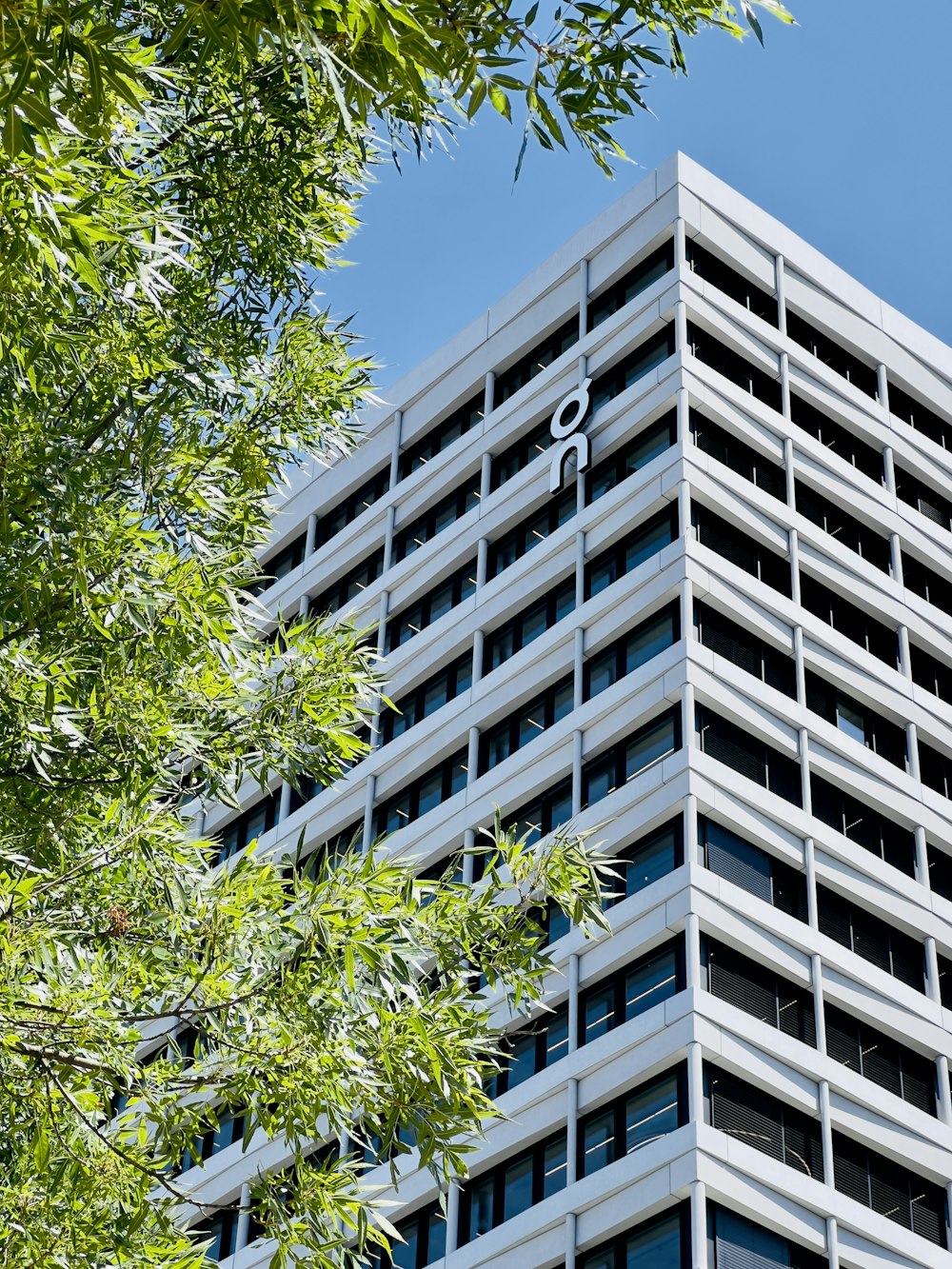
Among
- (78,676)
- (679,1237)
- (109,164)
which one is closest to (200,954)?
(78,676)

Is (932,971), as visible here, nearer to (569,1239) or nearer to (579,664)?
(579,664)

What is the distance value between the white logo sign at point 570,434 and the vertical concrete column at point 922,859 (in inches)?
385

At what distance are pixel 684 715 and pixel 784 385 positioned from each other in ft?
31.3

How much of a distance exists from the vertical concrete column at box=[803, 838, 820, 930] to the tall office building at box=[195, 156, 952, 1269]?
14 cm

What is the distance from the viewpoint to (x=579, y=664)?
36219mm

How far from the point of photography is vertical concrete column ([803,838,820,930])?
3275cm

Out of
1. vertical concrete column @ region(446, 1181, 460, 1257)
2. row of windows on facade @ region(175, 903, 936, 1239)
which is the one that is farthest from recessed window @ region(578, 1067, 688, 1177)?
vertical concrete column @ region(446, 1181, 460, 1257)

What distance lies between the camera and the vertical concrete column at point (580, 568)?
37.2 meters

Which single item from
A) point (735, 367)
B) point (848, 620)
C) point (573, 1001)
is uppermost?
point (735, 367)

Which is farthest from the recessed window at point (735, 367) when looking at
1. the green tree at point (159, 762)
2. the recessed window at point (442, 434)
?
the green tree at point (159, 762)

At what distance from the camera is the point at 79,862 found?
10.1 metres

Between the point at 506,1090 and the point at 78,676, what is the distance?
23.8 m

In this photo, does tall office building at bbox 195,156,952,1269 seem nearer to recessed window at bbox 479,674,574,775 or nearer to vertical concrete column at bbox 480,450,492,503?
recessed window at bbox 479,674,574,775

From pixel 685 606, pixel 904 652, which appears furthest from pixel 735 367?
pixel 685 606
